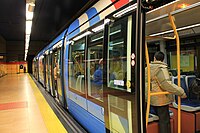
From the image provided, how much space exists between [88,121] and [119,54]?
1.70 m

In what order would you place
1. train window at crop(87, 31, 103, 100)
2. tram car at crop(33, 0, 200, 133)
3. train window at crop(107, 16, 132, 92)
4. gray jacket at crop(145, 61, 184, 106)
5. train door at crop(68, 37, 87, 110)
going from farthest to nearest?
train door at crop(68, 37, 87, 110)
train window at crop(87, 31, 103, 100)
gray jacket at crop(145, 61, 184, 106)
train window at crop(107, 16, 132, 92)
tram car at crop(33, 0, 200, 133)

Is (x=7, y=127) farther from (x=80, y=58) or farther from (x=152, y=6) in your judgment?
(x=152, y=6)

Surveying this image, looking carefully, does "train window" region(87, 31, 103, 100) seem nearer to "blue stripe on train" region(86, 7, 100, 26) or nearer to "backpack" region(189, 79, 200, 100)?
"blue stripe on train" region(86, 7, 100, 26)

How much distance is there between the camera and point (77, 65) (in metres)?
4.15

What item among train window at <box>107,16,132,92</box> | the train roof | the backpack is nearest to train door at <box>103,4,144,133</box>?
train window at <box>107,16,132,92</box>

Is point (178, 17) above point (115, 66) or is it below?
above

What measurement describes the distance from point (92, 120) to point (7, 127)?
81.7 inches

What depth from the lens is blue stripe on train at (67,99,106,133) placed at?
2936mm

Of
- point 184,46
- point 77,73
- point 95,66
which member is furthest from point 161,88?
point 184,46

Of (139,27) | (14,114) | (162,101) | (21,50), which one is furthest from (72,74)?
(21,50)

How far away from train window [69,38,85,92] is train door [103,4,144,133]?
126cm

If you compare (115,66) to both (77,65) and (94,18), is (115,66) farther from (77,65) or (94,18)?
(77,65)

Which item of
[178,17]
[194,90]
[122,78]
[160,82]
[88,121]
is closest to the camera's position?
[122,78]

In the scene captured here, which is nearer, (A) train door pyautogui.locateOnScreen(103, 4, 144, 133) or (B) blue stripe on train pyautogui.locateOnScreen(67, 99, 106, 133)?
(A) train door pyautogui.locateOnScreen(103, 4, 144, 133)
